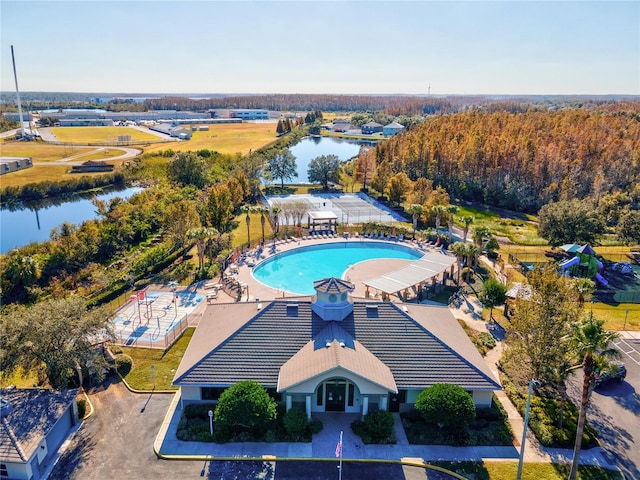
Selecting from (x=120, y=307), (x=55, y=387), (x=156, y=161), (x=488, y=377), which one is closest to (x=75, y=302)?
(x=55, y=387)

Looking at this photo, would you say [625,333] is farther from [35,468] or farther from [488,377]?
[35,468]

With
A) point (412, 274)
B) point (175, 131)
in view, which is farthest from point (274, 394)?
point (175, 131)

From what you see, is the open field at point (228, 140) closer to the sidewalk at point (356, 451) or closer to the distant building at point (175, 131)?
the distant building at point (175, 131)

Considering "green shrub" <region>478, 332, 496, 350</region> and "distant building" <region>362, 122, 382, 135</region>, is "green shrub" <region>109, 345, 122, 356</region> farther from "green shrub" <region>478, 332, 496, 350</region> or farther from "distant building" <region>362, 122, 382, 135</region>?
"distant building" <region>362, 122, 382, 135</region>

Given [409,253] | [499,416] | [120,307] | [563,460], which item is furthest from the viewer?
[409,253]

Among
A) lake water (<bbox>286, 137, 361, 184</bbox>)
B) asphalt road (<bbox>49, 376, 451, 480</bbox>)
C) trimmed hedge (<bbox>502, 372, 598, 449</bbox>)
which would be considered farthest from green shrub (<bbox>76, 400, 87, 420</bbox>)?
lake water (<bbox>286, 137, 361, 184</bbox>)

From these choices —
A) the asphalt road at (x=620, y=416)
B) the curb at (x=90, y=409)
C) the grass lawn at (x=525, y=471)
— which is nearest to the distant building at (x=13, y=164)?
the curb at (x=90, y=409)
